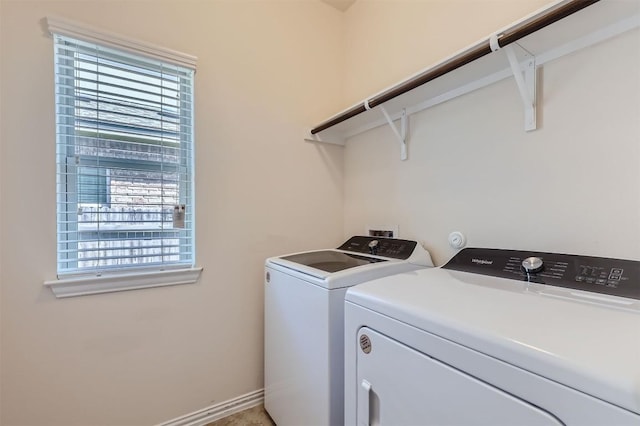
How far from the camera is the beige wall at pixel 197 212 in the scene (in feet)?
4.08

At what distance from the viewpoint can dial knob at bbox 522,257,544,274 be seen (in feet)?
3.33

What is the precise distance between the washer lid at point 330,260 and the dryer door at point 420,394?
1.57 feet

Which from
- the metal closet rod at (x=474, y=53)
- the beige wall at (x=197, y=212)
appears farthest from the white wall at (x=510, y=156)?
the beige wall at (x=197, y=212)

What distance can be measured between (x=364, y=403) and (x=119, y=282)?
1.25 metres

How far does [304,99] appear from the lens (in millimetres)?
2045

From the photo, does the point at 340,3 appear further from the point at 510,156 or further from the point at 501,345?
the point at 501,345

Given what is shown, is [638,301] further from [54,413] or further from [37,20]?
[37,20]

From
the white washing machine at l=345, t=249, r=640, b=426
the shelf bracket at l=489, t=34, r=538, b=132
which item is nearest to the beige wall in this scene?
the white washing machine at l=345, t=249, r=640, b=426

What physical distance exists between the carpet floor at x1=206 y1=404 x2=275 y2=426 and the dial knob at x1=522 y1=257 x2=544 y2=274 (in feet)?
5.03

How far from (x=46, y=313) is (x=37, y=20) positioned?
1274 millimetres

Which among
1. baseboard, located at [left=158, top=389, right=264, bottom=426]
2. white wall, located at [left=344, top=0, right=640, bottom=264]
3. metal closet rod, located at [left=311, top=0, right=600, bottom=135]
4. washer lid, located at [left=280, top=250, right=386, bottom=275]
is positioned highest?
metal closet rod, located at [left=311, top=0, right=600, bottom=135]

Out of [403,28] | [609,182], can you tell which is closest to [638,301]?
[609,182]

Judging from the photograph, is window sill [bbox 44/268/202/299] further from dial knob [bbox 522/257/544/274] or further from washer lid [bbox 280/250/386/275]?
dial knob [bbox 522/257/544/274]

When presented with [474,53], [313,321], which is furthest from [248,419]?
[474,53]
